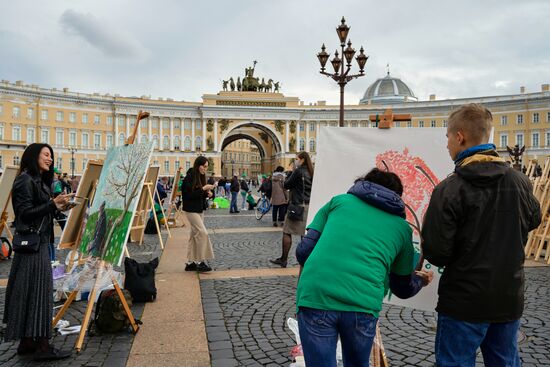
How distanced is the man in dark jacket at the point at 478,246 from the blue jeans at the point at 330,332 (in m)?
0.39

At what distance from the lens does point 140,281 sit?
5.36 metres

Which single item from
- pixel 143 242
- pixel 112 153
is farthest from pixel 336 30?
pixel 112 153

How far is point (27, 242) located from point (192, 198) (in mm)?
3401

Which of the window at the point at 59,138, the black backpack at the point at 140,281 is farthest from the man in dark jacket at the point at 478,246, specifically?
the window at the point at 59,138

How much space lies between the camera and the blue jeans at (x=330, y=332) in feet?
6.95

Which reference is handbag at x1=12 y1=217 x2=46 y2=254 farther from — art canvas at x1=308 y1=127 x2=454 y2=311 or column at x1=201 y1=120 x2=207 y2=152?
column at x1=201 y1=120 x2=207 y2=152

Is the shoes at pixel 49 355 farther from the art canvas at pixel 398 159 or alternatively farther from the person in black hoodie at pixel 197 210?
the person in black hoodie at pixel 197 210

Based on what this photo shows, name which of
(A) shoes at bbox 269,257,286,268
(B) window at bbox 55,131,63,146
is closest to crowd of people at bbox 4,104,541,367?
(A) shoes at bbox 269,257,286,268

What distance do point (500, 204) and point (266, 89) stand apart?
230 feet

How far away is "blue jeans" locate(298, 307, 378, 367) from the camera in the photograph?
2.12 m

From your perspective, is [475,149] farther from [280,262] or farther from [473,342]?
[280,262]

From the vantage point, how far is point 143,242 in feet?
33.7

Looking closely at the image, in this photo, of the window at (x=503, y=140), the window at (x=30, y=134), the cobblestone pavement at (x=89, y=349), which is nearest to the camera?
the cobblestone pavement at (x=89, y=349)

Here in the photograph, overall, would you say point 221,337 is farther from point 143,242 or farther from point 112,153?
point 143,242
